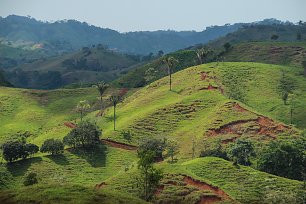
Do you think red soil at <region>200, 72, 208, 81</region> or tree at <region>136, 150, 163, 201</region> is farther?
red soil at <region>200, 72, 208, 81</region>

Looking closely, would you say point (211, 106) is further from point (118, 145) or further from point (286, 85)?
point (286, 85)

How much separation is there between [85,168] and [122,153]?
37.5ft

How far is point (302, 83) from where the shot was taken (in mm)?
144750

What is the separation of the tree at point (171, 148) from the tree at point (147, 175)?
22.1 meters

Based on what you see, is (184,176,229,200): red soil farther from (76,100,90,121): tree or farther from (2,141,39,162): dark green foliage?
(76,100,90,121): tree

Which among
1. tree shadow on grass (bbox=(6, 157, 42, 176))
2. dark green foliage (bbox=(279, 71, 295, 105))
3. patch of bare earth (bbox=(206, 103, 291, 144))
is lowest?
tree shadow on grass (bbox=(6, 157, 42, 176))

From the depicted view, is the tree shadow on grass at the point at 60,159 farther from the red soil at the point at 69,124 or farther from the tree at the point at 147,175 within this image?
the red soil at the point at 69,124

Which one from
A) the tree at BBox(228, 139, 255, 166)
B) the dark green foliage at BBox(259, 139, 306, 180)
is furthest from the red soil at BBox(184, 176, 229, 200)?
the dark green foliage at BBox(259, 139, 306, 180)

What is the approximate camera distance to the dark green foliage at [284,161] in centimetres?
8725

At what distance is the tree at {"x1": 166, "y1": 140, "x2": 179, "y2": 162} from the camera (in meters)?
99.6

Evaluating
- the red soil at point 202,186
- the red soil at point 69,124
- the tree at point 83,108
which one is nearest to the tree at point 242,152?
the red soil at point 202,186

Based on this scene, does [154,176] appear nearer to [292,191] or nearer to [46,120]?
[292,191]

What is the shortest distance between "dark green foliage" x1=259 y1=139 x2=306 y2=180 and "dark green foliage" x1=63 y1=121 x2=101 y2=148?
40.5 m

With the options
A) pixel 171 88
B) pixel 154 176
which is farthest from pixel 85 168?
pixel 171 88
